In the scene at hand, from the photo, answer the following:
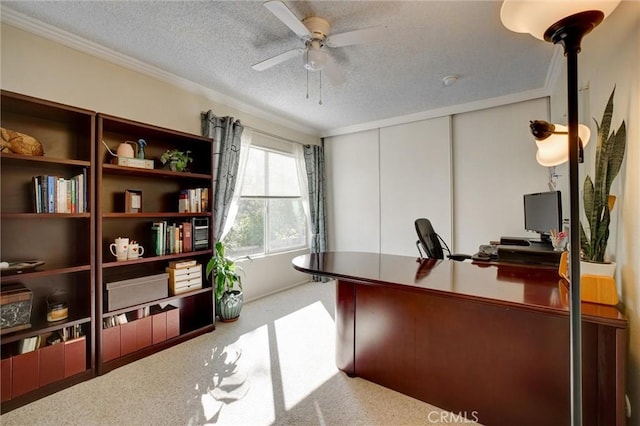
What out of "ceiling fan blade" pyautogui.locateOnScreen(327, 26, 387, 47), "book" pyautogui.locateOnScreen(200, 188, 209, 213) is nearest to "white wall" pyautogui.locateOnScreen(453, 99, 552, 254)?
"ceiling fan blade" pyautogui.locateOnScreen(327, 26, 387, 47)

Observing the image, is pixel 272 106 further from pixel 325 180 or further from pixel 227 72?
pixel 325 180

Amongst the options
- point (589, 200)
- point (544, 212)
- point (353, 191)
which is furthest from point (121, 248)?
Answer: point (544, 212)

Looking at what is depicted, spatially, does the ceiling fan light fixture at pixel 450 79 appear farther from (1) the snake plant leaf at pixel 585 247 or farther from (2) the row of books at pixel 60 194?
(2) the row of books at pixel 60 194

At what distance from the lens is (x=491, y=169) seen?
3629 mm

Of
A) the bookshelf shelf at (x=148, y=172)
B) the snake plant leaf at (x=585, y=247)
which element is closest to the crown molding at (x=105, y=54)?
the bookshelf shelf at (x=148, y=172)

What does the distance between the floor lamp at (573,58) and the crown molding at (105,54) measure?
2877 millimetres

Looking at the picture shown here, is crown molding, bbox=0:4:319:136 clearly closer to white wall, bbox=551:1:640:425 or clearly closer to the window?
the window

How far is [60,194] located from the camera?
198 cm

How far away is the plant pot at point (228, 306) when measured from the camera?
9.95 feet

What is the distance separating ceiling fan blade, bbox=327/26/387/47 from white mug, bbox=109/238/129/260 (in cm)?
223

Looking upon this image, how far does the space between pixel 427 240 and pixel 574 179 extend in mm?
2142

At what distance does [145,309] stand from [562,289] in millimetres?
2976

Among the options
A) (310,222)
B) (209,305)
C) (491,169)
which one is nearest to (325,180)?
(310,222)

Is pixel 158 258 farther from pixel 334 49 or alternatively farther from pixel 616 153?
pixel 616 153
